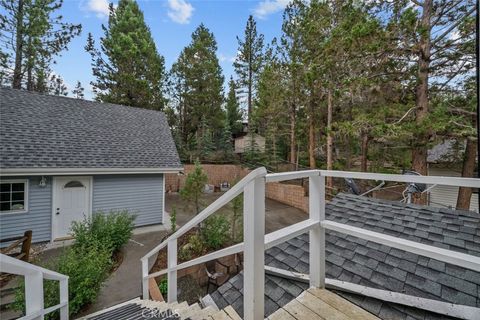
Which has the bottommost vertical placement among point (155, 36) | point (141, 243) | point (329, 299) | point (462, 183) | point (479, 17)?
point (141, 243)

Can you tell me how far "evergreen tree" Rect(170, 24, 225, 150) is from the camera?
20.0 meters

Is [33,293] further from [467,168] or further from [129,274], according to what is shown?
[467,168]

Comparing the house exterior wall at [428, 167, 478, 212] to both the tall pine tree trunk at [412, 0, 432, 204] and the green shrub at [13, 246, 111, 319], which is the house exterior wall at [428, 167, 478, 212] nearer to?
the tall pine tree trunk at [412, 0, 432, 204]

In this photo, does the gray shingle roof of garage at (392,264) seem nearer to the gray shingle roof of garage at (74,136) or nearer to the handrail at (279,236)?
the handrail at (279,236)

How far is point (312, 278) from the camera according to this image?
173 centimetres

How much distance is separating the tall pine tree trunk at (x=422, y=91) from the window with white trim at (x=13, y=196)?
10960mm

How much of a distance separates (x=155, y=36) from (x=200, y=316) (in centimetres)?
2094

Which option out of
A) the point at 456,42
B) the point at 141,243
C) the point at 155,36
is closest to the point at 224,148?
the point at 155,36

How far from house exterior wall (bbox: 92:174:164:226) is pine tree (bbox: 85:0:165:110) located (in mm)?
11276

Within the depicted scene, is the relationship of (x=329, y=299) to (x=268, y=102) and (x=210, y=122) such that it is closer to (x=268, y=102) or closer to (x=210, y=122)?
(x=268, y=102)

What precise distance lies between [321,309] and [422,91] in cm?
748

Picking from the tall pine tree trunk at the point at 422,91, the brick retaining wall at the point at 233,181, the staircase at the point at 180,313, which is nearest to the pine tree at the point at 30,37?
the brick retaining wall at the point at 233,181

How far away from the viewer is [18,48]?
12.6 meters

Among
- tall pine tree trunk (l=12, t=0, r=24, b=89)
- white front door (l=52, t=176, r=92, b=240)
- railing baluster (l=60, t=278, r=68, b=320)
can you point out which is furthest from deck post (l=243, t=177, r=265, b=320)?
tall pine tree trunk (l=12, t=0, r=24, b=89)
